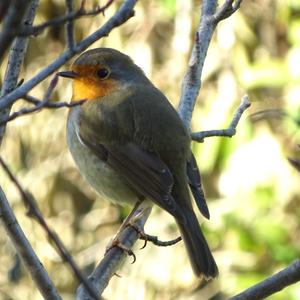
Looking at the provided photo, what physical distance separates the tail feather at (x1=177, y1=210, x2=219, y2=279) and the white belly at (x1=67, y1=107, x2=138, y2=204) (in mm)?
482

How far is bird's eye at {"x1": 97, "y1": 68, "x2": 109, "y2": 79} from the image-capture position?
4225 millimetres

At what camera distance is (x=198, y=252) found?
3.50 metres

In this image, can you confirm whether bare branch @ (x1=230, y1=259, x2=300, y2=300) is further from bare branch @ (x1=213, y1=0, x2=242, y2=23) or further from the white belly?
the white belly

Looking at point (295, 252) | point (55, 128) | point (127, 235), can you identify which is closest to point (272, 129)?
point (295, 252)

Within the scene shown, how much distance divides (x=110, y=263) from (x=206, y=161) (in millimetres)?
2593

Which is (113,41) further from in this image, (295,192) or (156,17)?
(295,192)

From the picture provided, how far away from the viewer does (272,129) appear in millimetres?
6207

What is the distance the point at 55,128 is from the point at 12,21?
5.26 metres

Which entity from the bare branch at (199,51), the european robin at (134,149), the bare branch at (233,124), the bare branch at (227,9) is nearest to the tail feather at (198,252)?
the european robin at (134,149)

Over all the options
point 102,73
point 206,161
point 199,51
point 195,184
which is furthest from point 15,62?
point 206,161

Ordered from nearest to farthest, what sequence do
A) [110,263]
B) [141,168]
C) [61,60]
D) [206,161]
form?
[61,60]
[110,263]
[141,168]
[206,161]

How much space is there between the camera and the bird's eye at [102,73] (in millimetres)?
4225

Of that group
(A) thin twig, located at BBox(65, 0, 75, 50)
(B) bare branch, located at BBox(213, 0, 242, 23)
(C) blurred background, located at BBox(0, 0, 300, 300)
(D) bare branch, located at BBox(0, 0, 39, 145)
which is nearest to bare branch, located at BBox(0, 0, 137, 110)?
(A) thin twig, located at BBox(65, 0, 75, 50)

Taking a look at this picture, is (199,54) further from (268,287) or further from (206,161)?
(206,161)
